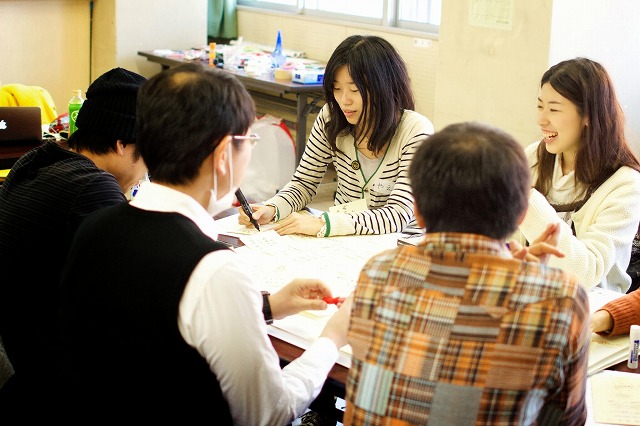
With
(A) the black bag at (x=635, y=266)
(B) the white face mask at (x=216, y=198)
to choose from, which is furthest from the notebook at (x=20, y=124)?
(A) the black bag at (x=635, y=266)

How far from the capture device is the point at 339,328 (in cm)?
171

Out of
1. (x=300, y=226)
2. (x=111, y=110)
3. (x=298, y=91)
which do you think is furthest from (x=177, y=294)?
(x=298, y=91)

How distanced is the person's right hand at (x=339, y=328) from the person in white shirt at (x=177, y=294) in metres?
0.14

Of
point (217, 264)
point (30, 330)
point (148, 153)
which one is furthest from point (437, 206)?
point (30, 330)

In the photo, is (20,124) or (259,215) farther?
(20,124)

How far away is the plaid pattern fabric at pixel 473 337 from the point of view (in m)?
1.28

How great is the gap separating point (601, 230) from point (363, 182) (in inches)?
31.4

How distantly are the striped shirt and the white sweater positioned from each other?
1.48 ft

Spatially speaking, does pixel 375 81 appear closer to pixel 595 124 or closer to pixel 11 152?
pixel 595 124

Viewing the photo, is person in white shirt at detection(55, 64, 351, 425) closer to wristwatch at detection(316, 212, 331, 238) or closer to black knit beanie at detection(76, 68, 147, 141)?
black knit beanie at detection(76, 68, 147, 141)

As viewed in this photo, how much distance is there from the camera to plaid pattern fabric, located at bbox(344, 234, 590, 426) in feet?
4.19

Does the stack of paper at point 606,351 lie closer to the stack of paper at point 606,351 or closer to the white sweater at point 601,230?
the stack of paper at point 606,351

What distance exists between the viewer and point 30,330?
1833mm

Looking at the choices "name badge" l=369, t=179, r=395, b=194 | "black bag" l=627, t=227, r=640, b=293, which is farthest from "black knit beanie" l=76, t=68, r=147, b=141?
"black bag" l=627, t=227, r=640, b=293
